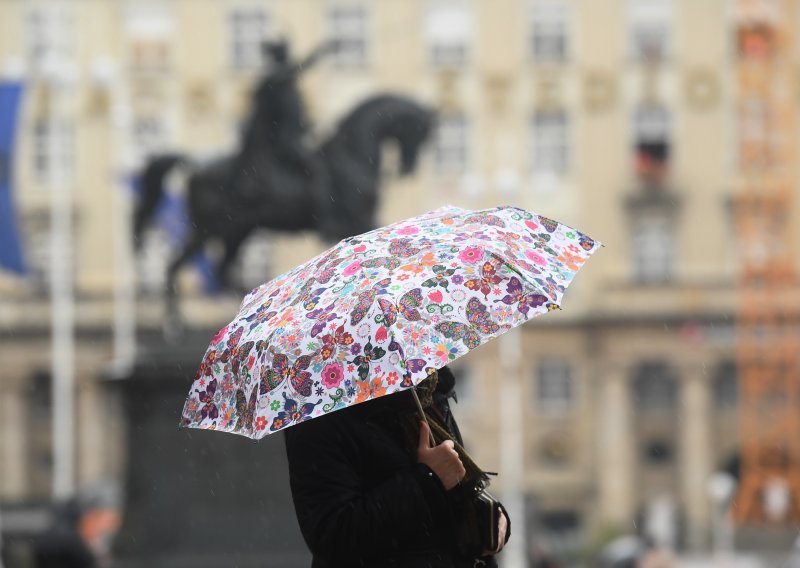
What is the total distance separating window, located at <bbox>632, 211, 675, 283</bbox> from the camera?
49500 mm

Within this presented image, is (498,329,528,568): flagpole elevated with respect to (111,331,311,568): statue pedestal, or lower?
lower

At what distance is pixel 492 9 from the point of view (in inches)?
1977

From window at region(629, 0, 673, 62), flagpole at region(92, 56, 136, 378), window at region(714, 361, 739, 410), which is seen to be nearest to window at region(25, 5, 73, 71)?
flagpole at region(92, 56, 136, 378)

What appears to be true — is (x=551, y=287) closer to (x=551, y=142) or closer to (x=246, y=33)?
(x=551, y=142)

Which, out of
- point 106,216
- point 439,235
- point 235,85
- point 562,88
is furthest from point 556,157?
point 439,235

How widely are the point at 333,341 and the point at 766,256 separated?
46.9 m

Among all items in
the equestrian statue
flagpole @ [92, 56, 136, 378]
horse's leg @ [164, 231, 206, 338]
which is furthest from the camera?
flagpole @ [92, 56, 136, 378]

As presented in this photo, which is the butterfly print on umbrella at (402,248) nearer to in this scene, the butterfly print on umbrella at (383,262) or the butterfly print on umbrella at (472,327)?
the butterfly print on umbrella at (383,262)

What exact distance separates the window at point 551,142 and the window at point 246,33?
757 cm

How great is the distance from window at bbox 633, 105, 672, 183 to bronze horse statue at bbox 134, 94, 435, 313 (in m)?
30.8

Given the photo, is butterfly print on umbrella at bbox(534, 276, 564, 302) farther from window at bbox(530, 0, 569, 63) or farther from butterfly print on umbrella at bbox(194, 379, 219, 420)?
window at bbox(530, 0, 569, 63)

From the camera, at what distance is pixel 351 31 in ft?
166

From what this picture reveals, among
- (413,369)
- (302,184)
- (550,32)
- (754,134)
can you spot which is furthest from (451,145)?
(413,369)

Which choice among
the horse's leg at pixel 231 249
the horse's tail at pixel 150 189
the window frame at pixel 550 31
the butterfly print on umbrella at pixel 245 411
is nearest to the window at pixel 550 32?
the window frame at pixel 550 31
